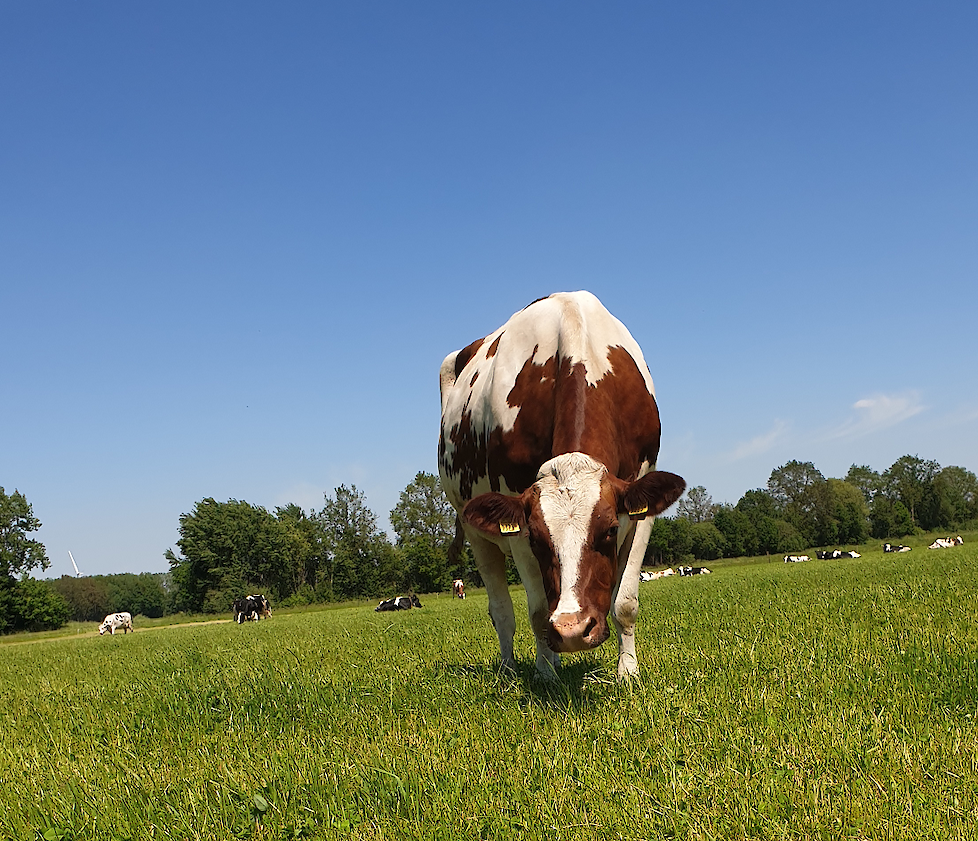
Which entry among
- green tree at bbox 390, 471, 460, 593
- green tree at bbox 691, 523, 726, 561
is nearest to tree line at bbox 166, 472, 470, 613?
green tree at bbox 390, 471, 460, 593

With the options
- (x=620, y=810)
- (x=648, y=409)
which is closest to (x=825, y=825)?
(x=620, y=810)

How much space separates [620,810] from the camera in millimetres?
3162

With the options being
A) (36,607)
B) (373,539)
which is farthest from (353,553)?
(36,607)

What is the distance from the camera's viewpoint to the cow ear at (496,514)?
5527mm

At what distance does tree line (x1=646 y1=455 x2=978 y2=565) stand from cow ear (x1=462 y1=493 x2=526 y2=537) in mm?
103623

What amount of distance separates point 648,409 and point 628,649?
216 centimetres

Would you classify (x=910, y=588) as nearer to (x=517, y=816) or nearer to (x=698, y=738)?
(x=698, y=738)

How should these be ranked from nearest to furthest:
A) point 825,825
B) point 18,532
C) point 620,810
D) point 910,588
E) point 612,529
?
1. point 825,825
2. point 620,810
3. point 612,529
4. point 910,588
5. point 18,532

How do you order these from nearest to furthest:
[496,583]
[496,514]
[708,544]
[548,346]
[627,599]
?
[496,514] < [627,599] < [548,346] < [496,583] < [708,544]

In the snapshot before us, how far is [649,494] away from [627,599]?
50.9 inches

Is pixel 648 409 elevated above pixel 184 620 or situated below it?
above

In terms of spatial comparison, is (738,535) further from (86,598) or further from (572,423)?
(572,423)

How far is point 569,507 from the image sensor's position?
5188mm

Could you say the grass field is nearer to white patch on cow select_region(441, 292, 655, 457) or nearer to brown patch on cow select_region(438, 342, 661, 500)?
brown patch on cow select_region(438, 342, 661, 500)
